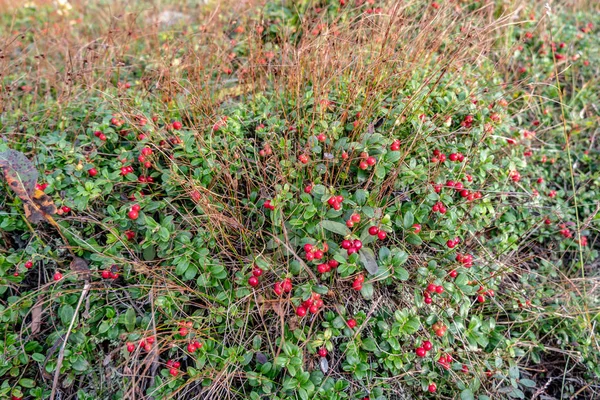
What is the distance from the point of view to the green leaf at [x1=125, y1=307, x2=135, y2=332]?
211cm

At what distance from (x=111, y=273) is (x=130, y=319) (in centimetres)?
23

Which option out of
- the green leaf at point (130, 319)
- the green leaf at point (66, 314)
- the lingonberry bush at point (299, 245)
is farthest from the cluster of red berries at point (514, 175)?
the green leaf at point (66, 314)

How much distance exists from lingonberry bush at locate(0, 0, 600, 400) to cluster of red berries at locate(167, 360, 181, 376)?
0.15 feet

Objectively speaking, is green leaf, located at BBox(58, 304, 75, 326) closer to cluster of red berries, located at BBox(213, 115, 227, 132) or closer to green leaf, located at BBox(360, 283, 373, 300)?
cluster of red berries, located at BBox(213, 115, 227, 132)

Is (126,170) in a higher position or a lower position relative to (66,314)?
higher

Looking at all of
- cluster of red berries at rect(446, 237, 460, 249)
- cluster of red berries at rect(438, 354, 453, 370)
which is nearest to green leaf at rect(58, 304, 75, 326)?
cluster of red berries at rect(438, 354, 453, 370)

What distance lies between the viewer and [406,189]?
2416 millimetres

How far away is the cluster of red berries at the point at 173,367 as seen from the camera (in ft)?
6.44

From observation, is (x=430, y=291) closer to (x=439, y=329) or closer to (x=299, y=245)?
(x=439, y=329)

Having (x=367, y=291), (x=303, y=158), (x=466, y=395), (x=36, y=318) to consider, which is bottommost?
(x=466, y=395)

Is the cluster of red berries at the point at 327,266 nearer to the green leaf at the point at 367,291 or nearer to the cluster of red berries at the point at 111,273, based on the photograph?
the green leaf at the point at 367,291

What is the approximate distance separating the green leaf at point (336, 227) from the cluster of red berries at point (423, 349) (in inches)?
24.1

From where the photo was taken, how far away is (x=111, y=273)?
2.16 meters

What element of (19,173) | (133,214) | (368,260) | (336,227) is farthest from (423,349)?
(19,173)
